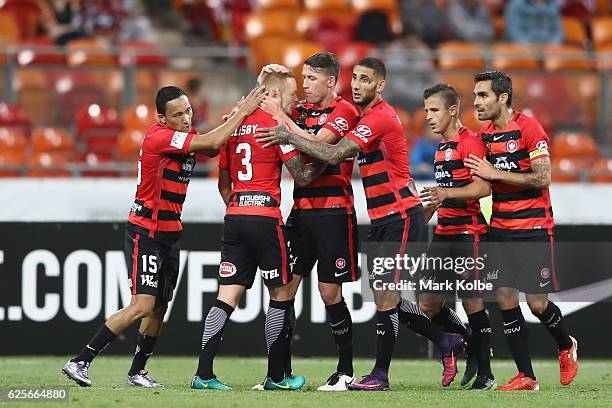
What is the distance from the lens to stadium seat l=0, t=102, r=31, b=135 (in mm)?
13891

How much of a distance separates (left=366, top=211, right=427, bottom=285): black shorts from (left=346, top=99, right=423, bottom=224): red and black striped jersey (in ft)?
0.17

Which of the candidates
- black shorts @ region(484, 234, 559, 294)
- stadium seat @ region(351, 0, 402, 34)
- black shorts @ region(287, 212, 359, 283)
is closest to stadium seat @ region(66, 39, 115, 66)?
stadium seat @ region(351, 0, 402, 34)

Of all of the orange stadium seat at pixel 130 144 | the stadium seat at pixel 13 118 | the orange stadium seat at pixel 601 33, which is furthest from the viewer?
the orange stadium seat at pixel 601 33

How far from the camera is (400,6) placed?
18016 millimetres

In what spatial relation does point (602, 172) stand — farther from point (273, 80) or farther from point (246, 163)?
point (246, 163)

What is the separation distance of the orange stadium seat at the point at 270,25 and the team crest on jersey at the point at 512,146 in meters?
8.69

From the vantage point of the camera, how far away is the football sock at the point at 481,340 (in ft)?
28.2

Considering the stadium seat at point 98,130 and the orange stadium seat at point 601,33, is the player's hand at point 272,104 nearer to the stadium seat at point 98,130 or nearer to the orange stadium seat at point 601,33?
the stadium seat at point 98,130

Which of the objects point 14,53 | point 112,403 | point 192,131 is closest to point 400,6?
point 14,53

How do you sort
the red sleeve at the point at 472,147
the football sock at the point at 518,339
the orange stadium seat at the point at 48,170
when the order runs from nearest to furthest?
the football sock at the point at 518,339
the red sleeve at the point at 472,147
the orange stadium seat at the point at 48,170

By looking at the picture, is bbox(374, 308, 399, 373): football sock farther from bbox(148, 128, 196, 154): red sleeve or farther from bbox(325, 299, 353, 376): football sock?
bbox(148, 128, 196, 154): red sleeve

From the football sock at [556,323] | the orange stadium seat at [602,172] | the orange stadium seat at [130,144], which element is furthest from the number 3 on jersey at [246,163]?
the orange stadium seat at [602,172]

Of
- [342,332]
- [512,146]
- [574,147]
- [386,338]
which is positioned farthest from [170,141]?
[574,147]

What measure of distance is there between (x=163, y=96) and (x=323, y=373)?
293 centimetres
